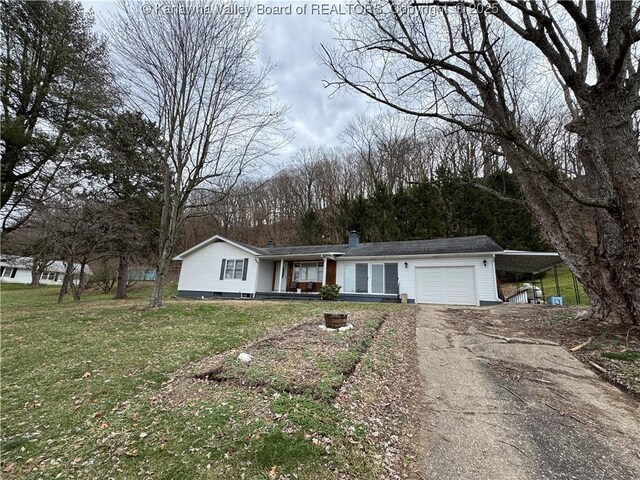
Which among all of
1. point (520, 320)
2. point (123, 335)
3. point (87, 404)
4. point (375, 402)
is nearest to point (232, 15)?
point (123, 335)

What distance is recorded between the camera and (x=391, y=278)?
14.2 metres

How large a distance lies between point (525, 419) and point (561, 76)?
6930 millimetres

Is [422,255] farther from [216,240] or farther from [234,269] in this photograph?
[216,240]

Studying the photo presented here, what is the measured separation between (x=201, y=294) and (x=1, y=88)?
12505 millimetres

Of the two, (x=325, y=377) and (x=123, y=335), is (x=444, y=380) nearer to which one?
(x=325, y=377)

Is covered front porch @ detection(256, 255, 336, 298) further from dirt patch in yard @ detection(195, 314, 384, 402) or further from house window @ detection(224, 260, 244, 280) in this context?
dirt patch in yard @ detection(195, 314, 384, 402)

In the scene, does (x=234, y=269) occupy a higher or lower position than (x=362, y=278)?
higher

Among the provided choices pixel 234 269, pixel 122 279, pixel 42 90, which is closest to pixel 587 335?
pixel 234 269

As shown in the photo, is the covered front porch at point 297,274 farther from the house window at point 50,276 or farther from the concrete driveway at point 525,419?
the house window at point 50,276

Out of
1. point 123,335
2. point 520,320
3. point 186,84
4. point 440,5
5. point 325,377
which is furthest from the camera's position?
point 186,84

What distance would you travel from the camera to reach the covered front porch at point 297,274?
1588cm

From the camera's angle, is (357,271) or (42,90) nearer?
(42,90)

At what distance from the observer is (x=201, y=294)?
1755 cm

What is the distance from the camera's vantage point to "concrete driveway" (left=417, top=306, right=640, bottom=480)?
2.27 metres
